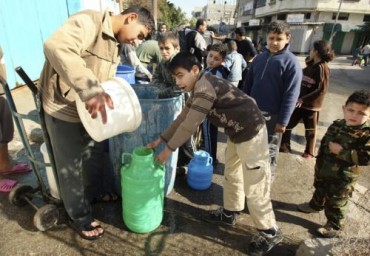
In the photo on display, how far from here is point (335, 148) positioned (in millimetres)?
2281

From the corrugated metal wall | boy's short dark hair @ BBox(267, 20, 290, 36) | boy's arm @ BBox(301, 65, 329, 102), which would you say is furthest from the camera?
the corrugated metal wall

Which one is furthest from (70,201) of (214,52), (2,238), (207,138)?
(214,52)

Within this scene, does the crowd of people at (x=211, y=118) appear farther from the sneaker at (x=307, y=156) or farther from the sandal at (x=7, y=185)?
the sneaker at (x=307, y=156)

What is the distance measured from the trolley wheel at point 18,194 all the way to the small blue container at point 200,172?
66.3 inches

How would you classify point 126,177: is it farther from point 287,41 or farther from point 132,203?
point 287,41

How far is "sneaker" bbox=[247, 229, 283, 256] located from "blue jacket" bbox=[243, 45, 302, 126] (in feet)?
3.89

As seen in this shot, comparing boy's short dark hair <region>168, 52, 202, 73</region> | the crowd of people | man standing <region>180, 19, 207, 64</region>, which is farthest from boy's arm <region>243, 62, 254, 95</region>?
man standing <region>180, 19, 207, 64</region>

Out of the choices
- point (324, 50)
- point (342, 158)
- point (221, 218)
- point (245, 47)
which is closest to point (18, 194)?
point (221, 218)

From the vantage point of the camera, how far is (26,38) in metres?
6.34

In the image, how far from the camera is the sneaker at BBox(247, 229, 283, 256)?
2.31 metres

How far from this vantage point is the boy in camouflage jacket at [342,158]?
2.22 m

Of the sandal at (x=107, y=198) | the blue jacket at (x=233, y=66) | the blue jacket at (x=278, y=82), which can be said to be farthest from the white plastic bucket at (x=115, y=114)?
the blue jacket at (x=233, y=66)

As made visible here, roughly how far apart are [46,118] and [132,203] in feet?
3.24

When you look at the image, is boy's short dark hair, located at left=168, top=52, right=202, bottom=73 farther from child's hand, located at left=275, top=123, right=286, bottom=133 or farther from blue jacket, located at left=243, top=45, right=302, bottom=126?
child's hand, located at left=275, top=123, right=286, bottom=133
